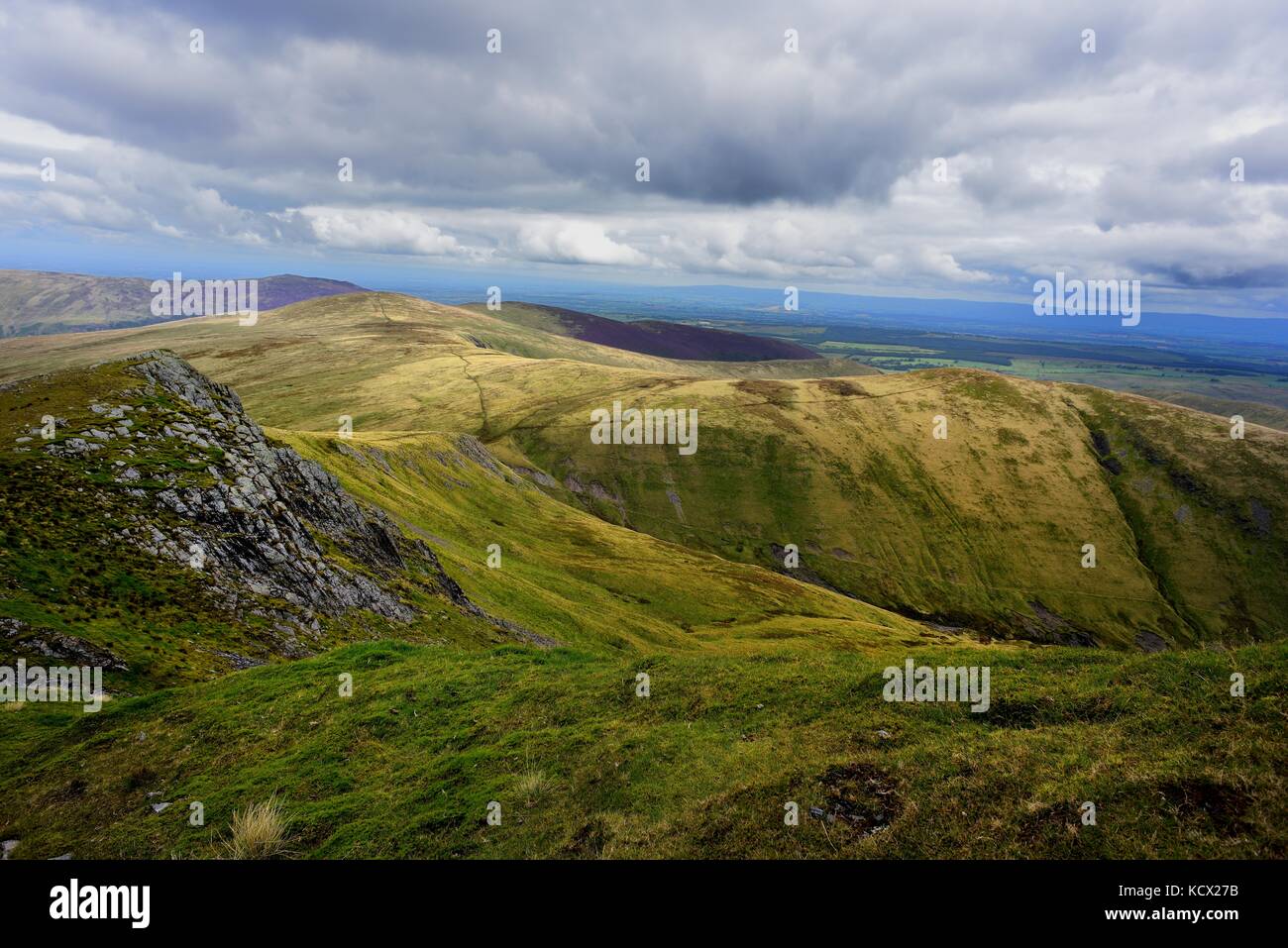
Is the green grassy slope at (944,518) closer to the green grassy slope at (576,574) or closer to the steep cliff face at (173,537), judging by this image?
the green grassy slope at (576,574)

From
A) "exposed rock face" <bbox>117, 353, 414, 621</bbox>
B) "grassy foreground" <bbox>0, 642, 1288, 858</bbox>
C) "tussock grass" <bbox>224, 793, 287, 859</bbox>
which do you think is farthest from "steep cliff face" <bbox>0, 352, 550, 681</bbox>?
"tussock grass" <bbox>224, 793, 287, 859</bbox>

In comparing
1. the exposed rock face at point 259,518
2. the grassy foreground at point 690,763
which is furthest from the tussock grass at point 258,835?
the exposed rock face at point 259,518

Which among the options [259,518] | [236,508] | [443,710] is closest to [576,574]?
[259,518]

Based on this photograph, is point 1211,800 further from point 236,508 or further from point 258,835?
point 236,508

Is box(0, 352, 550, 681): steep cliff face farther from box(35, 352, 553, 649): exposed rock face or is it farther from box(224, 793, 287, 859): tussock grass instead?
box(224, 793, 287, 859): tussock grass
